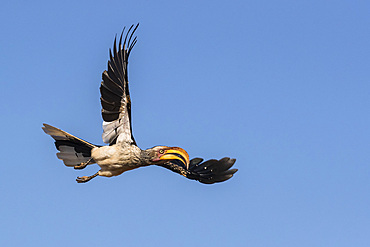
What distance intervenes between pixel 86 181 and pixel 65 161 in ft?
2.34

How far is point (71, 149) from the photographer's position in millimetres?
18203

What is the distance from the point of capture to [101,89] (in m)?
17.0

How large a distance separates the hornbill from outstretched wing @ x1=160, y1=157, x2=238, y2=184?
88.6 inches

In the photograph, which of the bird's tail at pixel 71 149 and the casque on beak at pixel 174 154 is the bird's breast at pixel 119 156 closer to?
the casque on beak at pixel 174 154

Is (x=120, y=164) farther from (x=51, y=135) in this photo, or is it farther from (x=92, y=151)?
(x=51, y=135)

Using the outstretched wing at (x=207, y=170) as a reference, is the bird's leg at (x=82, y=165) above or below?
below

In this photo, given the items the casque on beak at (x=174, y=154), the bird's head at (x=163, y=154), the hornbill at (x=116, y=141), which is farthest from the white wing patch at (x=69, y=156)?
the casque on beak at (x=174, y=154)

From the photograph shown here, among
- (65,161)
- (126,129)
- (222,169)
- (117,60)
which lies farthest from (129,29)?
(222,169)

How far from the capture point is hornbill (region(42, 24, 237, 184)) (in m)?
16.9

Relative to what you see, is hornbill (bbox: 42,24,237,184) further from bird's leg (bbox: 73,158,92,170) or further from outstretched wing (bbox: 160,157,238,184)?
outstretched wing (bbox: 160,157,238,184)

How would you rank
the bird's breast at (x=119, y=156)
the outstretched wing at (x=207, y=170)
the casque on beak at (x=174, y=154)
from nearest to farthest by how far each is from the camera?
the casque on beak at (x=174, y=154) → the bird's breast at (x=119, y=156) → the outstretched wing at (x=207, y=170)

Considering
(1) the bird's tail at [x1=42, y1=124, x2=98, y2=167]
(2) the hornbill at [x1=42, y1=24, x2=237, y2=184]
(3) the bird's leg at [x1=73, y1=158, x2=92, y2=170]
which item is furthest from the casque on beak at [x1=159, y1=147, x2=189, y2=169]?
(1) the bird's tail at [x1=42, y1=124, x2=98, y2=167]

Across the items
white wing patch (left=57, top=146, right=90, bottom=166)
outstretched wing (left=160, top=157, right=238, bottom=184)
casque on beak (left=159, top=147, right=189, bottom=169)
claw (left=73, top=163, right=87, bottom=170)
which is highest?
outstretched wing (left=160, top=157, right=238, bottom=184)

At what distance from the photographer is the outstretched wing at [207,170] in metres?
19.4
